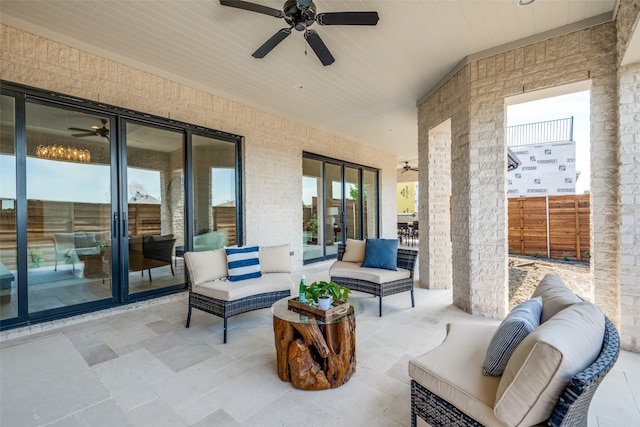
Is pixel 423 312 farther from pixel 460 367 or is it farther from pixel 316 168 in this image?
pixel 316 168

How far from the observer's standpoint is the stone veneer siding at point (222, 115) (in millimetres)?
3164

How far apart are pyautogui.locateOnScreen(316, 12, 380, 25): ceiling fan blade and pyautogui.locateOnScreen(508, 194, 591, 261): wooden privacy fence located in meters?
6.57

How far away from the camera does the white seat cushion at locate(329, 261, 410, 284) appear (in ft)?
12.0

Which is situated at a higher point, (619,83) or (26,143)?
(619,83)

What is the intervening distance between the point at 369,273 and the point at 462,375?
2251 mm

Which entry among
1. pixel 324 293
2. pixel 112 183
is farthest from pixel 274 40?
pixel 112 183

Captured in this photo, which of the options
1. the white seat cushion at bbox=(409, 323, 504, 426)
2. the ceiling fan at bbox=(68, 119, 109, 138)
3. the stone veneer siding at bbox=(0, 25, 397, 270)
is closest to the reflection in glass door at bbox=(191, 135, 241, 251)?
the stone veneer siding at bbox=(0, 25, 397, 270)

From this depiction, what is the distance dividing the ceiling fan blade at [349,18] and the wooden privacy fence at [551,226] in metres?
6.57

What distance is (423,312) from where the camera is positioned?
146 inches

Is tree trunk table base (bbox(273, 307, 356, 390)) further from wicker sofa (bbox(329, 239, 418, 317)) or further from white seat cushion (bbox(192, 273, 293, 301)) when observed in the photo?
wicker sofa (bbox(329, 239, 418, 317))

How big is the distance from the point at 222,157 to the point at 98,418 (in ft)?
12.6

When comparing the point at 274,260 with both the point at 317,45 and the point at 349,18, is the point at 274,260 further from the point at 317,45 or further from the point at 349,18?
the point at 349,18

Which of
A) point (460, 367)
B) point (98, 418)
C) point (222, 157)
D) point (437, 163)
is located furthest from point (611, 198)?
point (222, 157)

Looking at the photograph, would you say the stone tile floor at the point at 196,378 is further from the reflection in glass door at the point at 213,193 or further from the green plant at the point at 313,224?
the green plant at the point at 313,224
